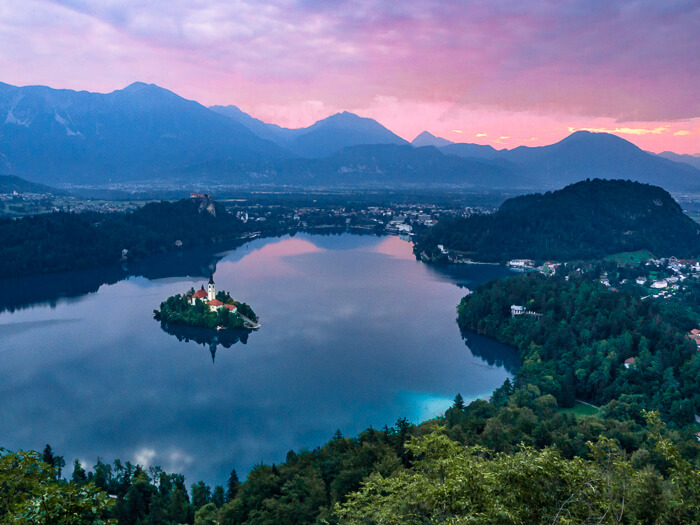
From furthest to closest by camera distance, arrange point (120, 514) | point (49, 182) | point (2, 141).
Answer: point (2, 141), point (49, 182), point (120, 514)

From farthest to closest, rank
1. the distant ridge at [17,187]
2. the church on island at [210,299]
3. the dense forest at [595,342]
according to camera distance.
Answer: the distant ridge at [17,187] → the church on island at [210,299] → the dense forest at [595,342]

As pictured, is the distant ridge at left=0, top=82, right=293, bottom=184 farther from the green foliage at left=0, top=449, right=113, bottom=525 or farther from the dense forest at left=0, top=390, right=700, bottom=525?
the green foliage at left=0, top=449, right=113, bottom=525

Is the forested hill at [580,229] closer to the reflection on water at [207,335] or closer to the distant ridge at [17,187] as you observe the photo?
the reflection on water at [207,335]

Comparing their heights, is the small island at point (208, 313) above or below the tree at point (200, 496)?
above

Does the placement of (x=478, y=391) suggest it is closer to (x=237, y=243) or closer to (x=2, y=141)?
(x=237, y=243)

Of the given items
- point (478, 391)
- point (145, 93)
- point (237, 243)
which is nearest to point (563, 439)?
point (478, 391)

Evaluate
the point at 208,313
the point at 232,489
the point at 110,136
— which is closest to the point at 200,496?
the point at 232,489

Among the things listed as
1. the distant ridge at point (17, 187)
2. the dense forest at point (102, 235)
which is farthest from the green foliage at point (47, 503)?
the distant ridge at point (17, 187)
